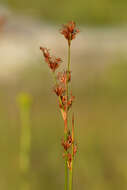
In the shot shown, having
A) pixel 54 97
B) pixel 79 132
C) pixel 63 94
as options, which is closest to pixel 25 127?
pixel 63 94

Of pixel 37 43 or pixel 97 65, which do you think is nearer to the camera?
pixel 97 65

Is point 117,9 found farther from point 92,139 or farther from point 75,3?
point 92,139

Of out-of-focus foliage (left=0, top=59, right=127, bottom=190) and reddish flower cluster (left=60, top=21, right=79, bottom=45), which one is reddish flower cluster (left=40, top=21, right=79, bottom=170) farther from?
out-of-focus foliage (left=0, top=59, right=127, bottom=190)

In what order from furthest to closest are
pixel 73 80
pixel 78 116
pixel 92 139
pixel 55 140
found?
pixel 73 80
pixel 78 116
pixel 55 140
pixel 92 139

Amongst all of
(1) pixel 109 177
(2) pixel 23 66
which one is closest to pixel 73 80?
(2) pixel 23 66

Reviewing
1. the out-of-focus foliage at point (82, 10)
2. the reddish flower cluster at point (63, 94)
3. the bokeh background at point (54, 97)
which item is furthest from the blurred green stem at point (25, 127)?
the out-of-focus foliage at point (82, 10)

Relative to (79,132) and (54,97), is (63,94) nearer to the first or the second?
(79,132)

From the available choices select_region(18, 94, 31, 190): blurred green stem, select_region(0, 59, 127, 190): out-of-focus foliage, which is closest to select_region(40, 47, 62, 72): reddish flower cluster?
select_region(18, 94, 31, 190): blurred green stem
